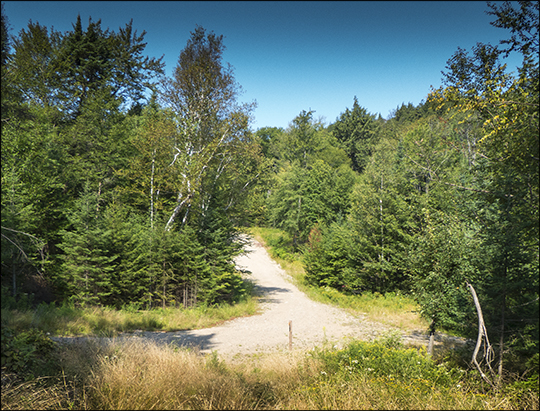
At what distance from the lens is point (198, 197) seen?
50.2ft

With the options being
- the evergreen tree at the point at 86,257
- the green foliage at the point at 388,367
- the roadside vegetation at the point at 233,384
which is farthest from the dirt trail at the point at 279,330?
the evergreen tree at the point at 86,257

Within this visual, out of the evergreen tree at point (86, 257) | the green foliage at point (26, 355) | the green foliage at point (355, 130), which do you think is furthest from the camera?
the green foliage at point (355, 130)

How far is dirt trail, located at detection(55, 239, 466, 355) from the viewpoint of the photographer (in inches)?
403

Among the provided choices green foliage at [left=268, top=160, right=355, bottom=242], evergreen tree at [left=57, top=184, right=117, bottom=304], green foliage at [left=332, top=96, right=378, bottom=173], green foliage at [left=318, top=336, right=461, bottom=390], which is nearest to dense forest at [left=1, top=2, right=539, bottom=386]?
evergreen tree at [left=57, top=184, right=117, bottom=304]

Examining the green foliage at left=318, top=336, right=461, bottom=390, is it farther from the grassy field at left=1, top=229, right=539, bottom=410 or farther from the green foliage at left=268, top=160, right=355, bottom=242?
the green foliage at left=268, top=160, right=355, bottom=242

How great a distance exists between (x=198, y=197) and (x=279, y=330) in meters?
7.11

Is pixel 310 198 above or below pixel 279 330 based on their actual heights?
above

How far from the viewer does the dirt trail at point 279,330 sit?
10.2 metres

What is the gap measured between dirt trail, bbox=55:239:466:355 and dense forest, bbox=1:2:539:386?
7.55ft

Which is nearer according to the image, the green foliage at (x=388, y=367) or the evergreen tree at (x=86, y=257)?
the green foliage at (x=388, y=367)

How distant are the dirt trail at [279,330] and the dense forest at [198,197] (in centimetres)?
230

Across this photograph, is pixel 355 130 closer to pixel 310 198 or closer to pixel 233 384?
pixel 310 198

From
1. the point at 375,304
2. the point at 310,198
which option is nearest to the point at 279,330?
the point at 375,304

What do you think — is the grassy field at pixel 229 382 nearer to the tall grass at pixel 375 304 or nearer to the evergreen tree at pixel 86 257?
the tall grass at pixel 375 304
